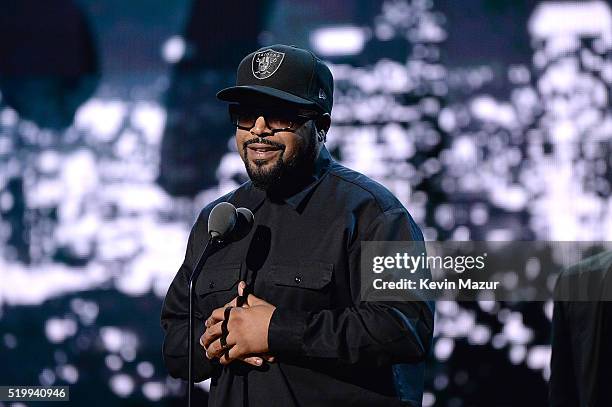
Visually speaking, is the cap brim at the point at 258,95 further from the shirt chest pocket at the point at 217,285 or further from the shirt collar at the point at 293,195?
the shirt chest pocket at the point at 217,285

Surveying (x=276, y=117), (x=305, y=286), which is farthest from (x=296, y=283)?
(x=276, y=117)

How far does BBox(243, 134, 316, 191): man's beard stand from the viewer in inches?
77.4

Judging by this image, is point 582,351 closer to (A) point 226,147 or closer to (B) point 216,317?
(B) point 216,317

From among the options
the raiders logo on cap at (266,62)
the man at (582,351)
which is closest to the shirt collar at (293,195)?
the raiders logo on cap at (266,62)

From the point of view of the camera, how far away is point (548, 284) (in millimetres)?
3201

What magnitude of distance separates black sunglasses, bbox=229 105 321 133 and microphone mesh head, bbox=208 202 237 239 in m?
0.25

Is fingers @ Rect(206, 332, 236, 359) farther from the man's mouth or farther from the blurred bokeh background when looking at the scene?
the blurred bokeh background

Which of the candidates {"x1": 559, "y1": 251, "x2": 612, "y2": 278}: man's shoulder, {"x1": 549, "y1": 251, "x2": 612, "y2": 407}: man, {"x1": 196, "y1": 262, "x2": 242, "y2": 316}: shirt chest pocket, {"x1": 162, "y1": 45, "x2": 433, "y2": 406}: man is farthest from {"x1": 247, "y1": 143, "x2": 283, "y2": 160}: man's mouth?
{"x1": 559, "y1": 251, "x2": 612, "y2": 278}: man's shoulder

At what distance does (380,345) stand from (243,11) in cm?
210

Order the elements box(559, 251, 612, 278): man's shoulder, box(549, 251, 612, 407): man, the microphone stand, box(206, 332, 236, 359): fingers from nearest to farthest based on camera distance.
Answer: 1. the microphone stand
2. box(206, 332, 236, 359): fingers
3. box(549, 251, 612, 407): man
4. box(559, 251, 612, 278): man's shoulder

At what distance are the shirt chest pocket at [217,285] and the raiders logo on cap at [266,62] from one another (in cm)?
42

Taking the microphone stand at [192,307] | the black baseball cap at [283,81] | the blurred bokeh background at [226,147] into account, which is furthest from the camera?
the blurred bokeh background at [226,147]

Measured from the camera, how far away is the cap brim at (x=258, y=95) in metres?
1.92

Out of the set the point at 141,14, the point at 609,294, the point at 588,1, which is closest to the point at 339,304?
the point at 609,294
